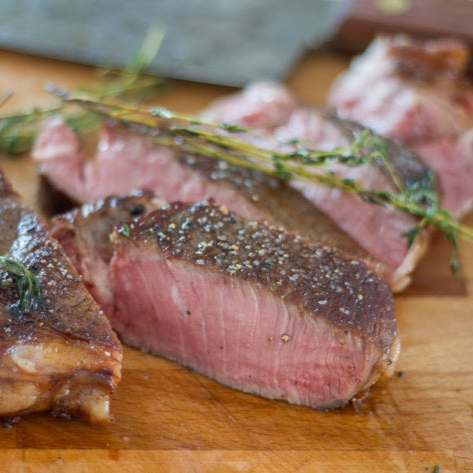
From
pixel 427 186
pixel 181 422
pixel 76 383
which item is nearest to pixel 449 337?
pixel 427 186

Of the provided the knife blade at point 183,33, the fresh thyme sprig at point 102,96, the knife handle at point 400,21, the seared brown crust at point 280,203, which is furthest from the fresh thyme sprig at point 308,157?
the knife handle at point 400,21

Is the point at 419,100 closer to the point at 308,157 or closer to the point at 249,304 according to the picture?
the point at 308,157

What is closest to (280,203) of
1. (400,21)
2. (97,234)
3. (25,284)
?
(97,234)

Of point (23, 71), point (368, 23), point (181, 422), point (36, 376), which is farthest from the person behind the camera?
point (368, 23)

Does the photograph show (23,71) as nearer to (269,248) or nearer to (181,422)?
(269,248)

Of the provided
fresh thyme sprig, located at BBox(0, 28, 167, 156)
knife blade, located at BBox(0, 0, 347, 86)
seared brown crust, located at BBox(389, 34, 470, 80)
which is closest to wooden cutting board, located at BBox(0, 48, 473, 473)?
fresh thyme sprig, located at BBox(0, 28, 167, 156)

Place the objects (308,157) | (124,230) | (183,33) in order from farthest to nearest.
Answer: (183,33) < (308,157) < (124,230)
